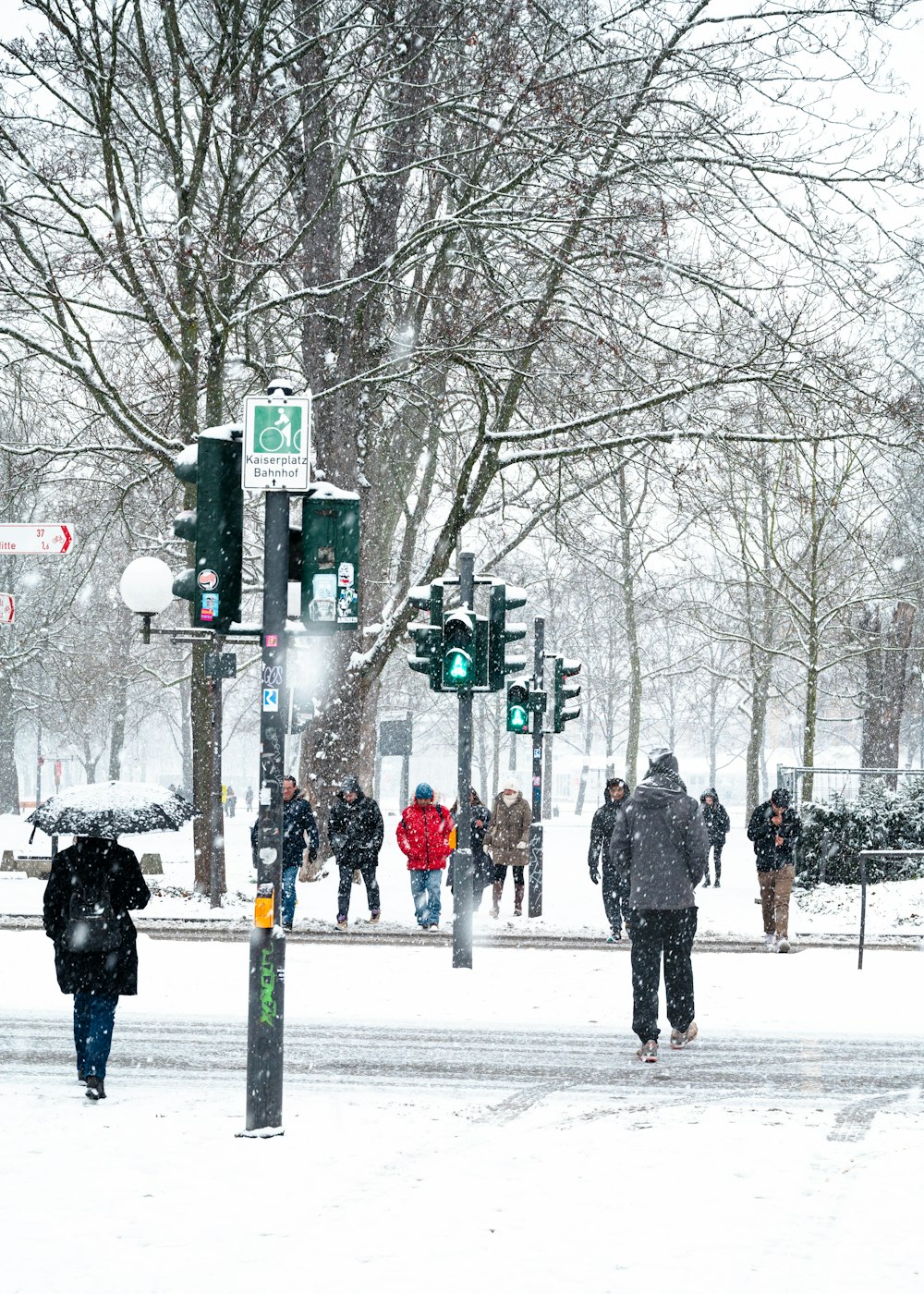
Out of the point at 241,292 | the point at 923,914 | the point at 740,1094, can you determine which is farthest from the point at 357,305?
the point at 740,1094

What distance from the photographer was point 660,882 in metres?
8.99

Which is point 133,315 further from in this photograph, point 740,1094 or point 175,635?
point 740,1094

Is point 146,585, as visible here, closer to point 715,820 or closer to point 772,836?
point 772,836

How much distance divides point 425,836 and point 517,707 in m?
1.84

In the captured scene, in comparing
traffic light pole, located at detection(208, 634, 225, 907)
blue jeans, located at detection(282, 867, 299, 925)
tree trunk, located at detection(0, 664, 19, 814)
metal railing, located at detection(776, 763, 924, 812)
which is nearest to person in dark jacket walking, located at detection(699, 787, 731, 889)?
metal railing, located at detection(776, 763, 924, 812)

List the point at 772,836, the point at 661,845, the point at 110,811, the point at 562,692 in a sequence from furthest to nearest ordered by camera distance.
→ the point at 562,692 → the point at 772,836 → the point at 661,845 → the point at 110,811

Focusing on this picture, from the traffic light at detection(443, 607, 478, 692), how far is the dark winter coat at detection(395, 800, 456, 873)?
3.83 m

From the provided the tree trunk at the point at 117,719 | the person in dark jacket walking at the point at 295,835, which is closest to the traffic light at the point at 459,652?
the person in dark jacket walking at the point at 295,835

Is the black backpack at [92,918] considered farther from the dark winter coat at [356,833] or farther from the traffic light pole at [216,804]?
the traffic light pole at [216,804]

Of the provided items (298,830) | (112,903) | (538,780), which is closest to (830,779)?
(538,780)

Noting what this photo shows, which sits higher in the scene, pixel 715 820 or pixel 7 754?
pixel 7 754

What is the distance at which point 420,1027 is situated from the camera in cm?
1031

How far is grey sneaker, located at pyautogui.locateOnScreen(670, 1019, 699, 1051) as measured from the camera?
31.1ft

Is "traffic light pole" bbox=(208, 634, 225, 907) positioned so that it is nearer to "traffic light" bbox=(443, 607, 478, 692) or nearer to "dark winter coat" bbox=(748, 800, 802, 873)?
"traffic light" bbox=(443, 607, 478, 692)
